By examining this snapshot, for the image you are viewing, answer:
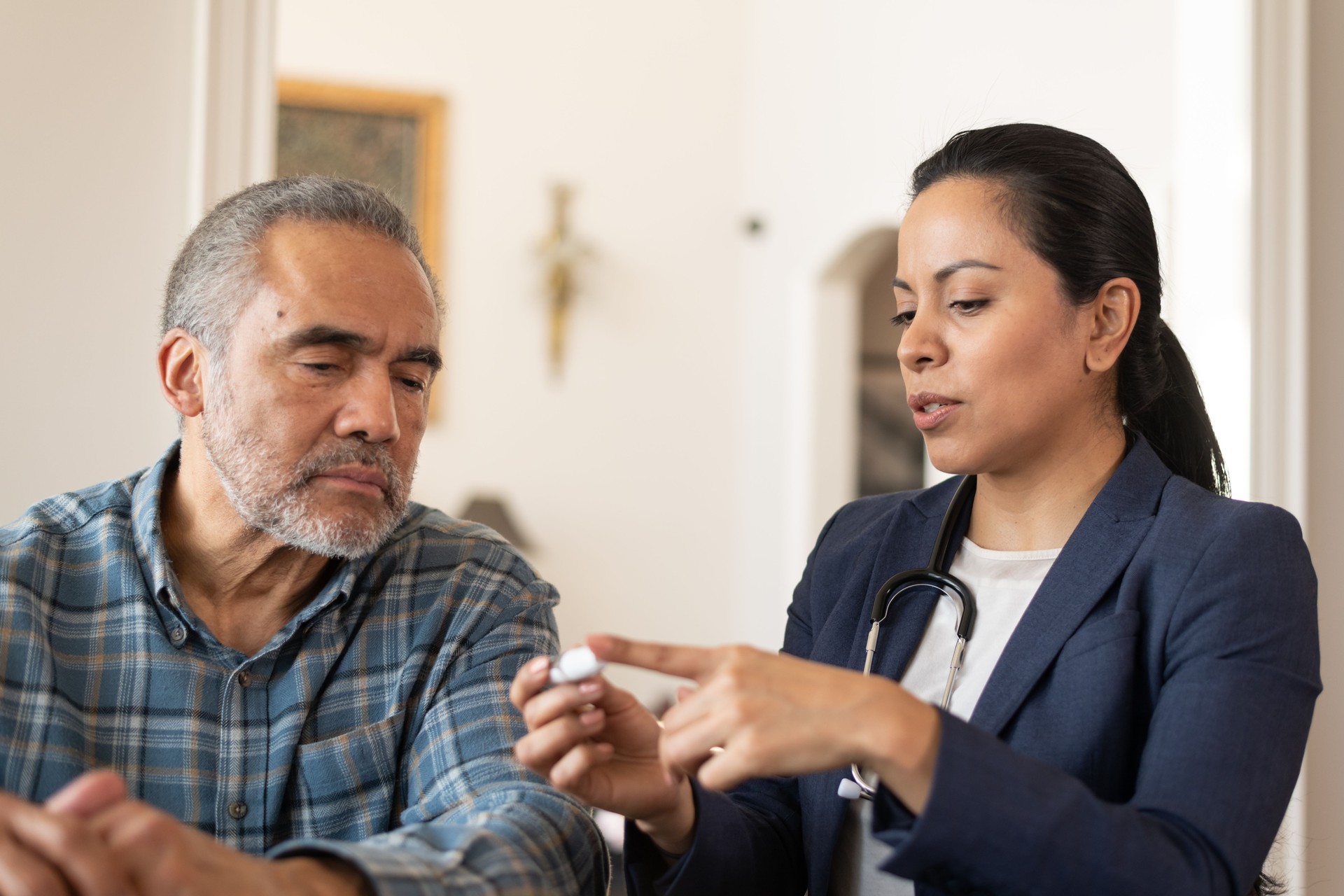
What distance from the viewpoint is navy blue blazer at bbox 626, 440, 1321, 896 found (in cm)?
123

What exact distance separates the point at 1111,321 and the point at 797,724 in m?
0.86

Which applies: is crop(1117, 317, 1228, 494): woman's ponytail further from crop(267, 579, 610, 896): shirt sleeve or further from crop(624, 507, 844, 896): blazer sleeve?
crop(267, 579, 610, 896): shirt sleeve

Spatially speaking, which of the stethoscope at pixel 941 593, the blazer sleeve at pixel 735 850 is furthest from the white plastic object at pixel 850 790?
the blazer sleeve at pixel 735 850

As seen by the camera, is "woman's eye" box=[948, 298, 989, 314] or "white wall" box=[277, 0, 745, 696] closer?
"woman's eye" box=[948, 298, 989, 314]

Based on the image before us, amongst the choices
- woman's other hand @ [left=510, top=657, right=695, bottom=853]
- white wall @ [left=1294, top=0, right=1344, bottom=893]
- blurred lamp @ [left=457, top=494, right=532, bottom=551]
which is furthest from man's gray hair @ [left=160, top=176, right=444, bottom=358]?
blurred lamp @ [left=457, top=494, right=532, bottom=551]

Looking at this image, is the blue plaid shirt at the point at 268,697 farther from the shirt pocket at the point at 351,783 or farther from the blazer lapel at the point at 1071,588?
the blazer lapel at the point at 1071,588

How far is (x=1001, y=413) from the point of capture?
66.0 inches

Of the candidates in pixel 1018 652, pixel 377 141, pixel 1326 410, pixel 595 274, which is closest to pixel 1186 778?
pixel 1018 652

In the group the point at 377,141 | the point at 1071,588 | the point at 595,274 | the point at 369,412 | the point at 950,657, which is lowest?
the point at 950,657

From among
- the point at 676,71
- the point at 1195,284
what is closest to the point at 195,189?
the point at 1195,284

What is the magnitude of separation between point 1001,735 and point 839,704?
0.45 meters

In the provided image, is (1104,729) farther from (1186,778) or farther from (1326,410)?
(1326,410)

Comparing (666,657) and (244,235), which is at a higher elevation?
(244,235)

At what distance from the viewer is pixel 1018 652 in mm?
1586
